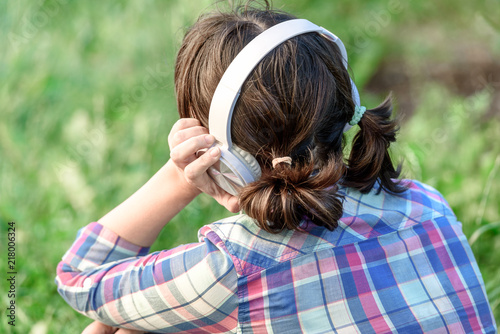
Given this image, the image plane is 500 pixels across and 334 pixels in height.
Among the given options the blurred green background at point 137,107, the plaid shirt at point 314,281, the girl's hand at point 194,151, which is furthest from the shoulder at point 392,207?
the blurred green background at point 137,107

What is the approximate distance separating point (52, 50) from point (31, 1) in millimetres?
335

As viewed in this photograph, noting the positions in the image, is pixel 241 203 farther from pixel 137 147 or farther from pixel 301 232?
pixel 137 147

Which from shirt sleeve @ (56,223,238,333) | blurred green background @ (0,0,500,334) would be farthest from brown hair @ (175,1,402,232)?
blurred green background @ (0,0,500,334)

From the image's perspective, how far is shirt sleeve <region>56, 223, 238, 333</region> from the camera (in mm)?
984

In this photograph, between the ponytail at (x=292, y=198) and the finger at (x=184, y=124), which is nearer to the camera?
the ponytail at (x=292, y=198)

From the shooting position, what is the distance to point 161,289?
1.04 m

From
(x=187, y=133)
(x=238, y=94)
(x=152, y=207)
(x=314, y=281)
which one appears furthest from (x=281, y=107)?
(x=152, y=207)

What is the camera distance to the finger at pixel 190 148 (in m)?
1.02

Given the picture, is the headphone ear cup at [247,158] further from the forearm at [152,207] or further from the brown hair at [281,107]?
the forearm at [152,207]

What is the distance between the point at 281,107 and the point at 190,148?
0.60 ft

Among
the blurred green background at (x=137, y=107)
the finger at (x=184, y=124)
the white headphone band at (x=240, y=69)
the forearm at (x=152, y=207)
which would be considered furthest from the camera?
the blurred green background at (x=137, y=107)

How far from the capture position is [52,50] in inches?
120

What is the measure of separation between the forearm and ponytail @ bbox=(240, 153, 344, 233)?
0.28 m

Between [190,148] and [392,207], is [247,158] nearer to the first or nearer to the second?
[190,148]
